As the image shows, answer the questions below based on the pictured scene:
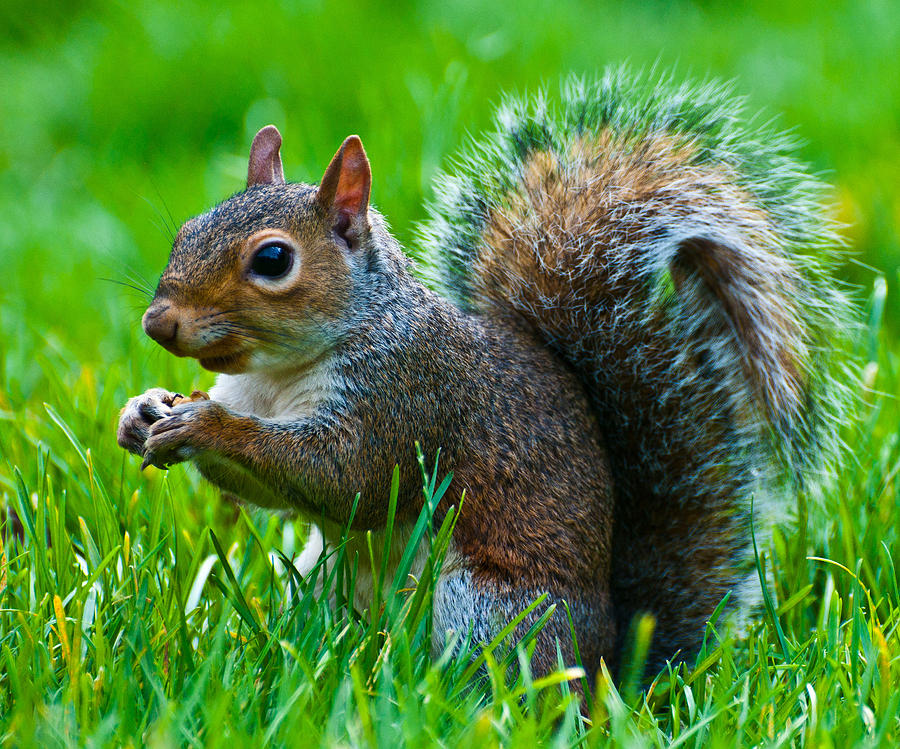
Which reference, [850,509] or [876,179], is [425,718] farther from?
[876,179]

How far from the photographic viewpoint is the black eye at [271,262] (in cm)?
138

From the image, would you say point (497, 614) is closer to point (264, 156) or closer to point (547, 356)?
point (547, 356)

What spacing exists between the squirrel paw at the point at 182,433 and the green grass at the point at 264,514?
127 mm

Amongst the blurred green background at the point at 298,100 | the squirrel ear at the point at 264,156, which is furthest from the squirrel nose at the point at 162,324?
the blurred green background at the point at 298,100

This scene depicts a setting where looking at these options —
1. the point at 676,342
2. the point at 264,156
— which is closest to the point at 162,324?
the point at 264,156

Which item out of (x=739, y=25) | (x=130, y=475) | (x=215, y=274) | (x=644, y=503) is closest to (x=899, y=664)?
(x=644, y=503)

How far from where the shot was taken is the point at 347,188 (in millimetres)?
1462

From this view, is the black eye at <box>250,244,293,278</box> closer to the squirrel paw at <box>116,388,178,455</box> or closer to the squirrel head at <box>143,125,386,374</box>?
the squirrel head at <box>143,125,386,374</box>

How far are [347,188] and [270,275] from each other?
7.0 inches

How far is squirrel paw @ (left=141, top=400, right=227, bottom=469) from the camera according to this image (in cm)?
131

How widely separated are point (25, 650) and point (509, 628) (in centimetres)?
54

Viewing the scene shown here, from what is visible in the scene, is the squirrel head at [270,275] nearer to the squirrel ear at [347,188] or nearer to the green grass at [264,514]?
the squirrel ear at [347,188]

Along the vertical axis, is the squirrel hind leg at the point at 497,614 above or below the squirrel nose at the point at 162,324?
below

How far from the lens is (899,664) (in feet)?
4.13
